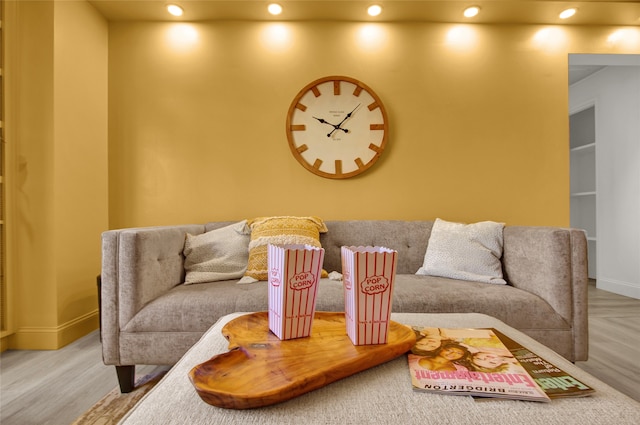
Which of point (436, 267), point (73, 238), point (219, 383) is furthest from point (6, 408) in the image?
point (436, 267)

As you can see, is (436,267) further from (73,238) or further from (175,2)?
(175,2)

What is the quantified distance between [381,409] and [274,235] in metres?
1.47

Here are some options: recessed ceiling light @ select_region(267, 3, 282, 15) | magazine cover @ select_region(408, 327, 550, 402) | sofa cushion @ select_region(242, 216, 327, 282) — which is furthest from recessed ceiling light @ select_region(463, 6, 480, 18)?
magazine cover @ select_region(408, 327, 550, 402)

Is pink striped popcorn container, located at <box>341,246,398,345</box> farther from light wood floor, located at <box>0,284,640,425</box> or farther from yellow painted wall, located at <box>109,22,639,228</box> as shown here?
yellow painted wall, located at <box>109,22,639,228</box>

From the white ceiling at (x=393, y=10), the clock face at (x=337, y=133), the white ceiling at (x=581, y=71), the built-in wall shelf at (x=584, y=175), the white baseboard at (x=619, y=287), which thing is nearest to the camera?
the white ceiling at (x=393, y=10)

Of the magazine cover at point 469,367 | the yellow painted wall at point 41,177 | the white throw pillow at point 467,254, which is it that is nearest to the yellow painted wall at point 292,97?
the yellow painted wall at point 41,177

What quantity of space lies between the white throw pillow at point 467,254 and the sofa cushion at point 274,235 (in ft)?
2.17

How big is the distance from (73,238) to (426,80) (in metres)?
2.73

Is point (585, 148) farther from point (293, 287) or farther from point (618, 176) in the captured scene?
point (293, 287)

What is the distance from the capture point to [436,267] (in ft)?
6.48

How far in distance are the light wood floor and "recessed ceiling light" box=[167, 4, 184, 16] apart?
2.32 metres

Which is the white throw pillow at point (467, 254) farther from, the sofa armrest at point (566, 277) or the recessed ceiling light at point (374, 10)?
the recessed ceiling light at point (374, 10)

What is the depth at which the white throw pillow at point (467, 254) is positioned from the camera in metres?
1.88

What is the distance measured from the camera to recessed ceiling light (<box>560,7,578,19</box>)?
8.29 ft
